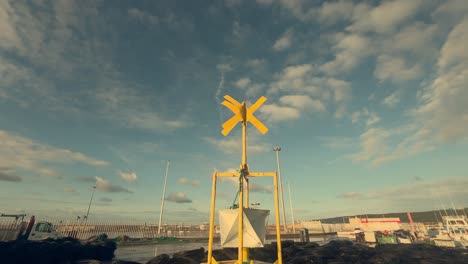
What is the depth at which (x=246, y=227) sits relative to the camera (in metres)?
6.43

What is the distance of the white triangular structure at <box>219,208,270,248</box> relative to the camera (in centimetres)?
641

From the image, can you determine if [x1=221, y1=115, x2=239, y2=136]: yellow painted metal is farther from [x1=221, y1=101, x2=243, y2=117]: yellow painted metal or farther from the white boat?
the white boat

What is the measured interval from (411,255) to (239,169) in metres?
19.9

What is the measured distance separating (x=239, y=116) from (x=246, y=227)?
3.72 metres

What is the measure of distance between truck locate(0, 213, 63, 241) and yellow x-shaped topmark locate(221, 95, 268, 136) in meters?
24.8

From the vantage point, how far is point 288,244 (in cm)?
2072

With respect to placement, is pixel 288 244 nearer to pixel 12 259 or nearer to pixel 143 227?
pixel 12 259

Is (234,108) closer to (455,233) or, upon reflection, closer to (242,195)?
(242,195)

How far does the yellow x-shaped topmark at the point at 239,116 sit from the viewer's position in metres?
8.01

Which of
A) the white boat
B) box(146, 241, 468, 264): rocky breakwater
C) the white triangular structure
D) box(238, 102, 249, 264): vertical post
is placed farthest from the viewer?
the white boat

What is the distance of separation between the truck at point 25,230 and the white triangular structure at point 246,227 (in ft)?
80.1

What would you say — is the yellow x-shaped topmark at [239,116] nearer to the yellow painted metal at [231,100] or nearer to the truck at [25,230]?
the yellow painted metal at [231,100]

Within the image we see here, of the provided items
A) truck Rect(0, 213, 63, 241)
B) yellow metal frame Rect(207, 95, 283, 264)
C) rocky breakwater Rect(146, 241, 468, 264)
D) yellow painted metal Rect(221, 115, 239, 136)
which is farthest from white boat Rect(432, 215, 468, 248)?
truck Rect(0, 213, 63, 241)

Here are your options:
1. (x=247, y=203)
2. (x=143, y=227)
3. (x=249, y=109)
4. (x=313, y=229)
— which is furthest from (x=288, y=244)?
(x=313, y=229)
